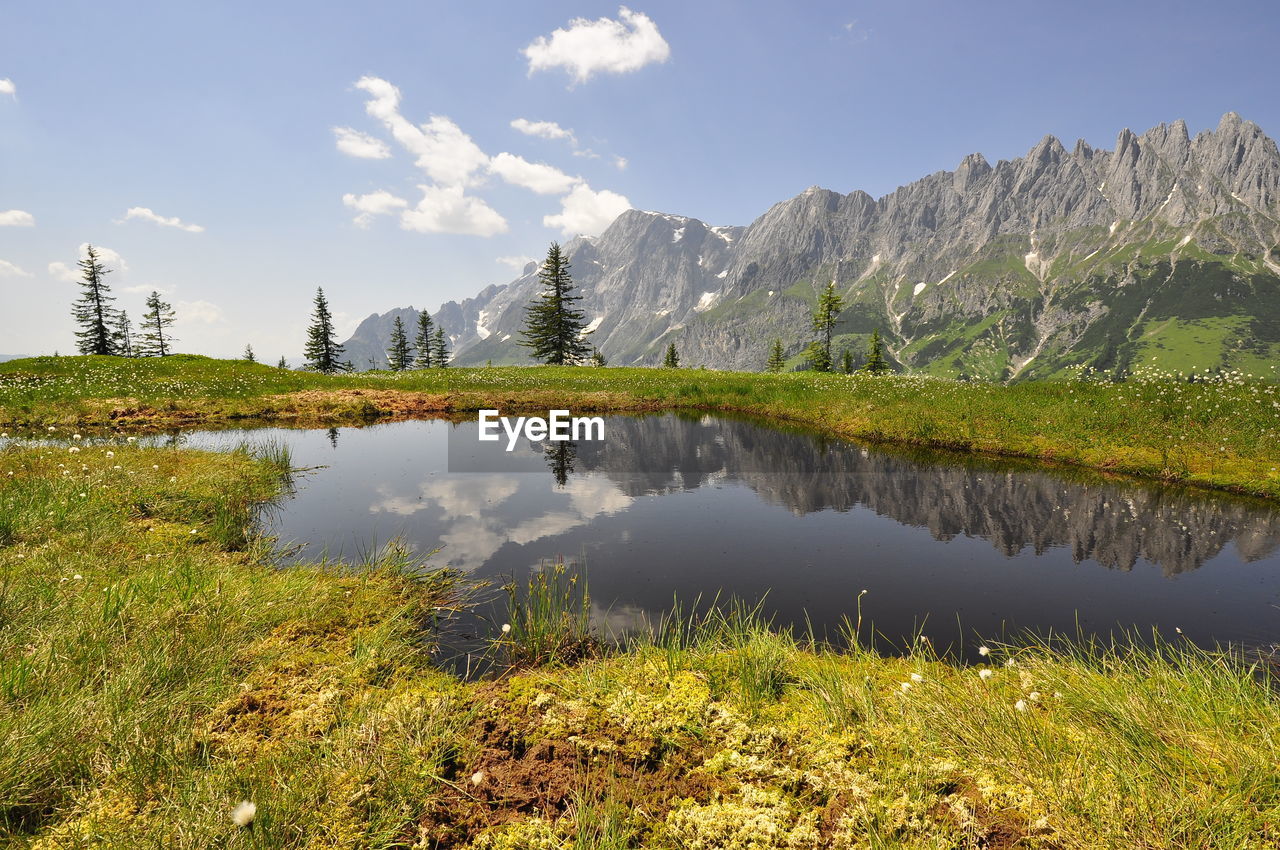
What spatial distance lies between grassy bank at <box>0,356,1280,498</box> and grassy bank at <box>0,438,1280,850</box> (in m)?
12.8

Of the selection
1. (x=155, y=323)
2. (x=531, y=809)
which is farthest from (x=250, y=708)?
(x=155, y=323)

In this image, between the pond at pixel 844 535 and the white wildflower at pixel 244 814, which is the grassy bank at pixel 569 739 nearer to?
the white wildflower at pixel 244 814

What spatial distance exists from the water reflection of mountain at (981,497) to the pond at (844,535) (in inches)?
2.5

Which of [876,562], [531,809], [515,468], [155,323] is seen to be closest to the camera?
[531,809]

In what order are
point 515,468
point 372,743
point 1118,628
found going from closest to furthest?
point 372,743, point 1118,628, point 515,468

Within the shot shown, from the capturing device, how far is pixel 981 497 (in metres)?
12.5

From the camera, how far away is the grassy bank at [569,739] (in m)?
3.20

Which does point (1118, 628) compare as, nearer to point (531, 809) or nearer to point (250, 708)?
point (531, 809)

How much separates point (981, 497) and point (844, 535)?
Answer: 16.5 ft

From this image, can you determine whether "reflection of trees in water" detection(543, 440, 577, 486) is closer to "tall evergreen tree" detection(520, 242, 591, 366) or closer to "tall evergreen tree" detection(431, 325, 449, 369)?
"tall evergreen tree" detection(520, 242, 591, 366)

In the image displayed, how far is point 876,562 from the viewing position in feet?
29.1

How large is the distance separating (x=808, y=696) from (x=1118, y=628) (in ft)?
16.9

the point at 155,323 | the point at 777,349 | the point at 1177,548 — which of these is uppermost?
→ the point at 155,323

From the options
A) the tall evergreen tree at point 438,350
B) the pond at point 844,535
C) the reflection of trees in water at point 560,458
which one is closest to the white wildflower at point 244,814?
the pond at point 844,535
